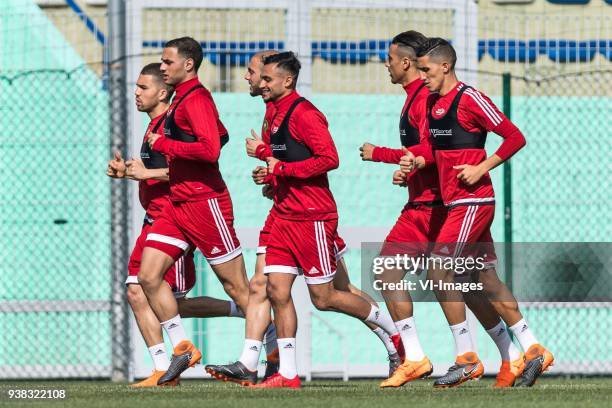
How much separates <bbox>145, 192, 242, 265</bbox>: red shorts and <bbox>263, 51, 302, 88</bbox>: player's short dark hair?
0.91m

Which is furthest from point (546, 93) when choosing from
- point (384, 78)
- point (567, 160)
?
point (384, 78)

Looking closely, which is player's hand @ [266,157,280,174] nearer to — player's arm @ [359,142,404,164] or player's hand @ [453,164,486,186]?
player's arm @ [359,142,404,164]

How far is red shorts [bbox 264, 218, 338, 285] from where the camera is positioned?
28.9ft

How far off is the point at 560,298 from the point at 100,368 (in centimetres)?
402

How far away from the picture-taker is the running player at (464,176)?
8.64 m

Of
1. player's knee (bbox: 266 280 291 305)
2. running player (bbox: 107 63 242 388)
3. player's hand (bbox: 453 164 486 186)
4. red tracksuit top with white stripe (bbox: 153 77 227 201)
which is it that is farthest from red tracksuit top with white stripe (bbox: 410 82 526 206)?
running player (bbox: 107 63 242 388)

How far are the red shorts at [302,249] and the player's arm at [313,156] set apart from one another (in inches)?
13.5

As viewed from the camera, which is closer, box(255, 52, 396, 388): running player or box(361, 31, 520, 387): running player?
box(255, 52, 396, 388): running player

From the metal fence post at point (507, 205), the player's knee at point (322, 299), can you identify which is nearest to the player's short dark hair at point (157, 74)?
the player's knee at point (322, 299)

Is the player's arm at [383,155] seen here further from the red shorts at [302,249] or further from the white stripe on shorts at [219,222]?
the white stripe on shorts at [219,222]

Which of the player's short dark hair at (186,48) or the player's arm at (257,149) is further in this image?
the player's short dark hair at (186,48)

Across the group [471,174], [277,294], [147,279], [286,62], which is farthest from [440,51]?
[147,279]

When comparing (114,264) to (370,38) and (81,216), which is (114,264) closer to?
(81,216)

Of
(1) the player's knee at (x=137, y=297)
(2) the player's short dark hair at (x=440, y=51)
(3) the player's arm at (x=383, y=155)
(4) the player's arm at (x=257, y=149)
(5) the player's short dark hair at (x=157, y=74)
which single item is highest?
(2) the player's short dark hair at (x=440, y=51)
